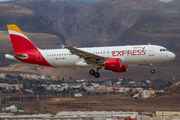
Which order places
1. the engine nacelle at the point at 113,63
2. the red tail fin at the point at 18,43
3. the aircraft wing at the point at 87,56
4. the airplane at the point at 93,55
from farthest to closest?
the red tail fin at the point at 18,43 < the airplane at the point at 93,55 < the aircraft wing at the point at 87,56 < the engine nacelle at the point at 113,63

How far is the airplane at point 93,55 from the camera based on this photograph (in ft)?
199

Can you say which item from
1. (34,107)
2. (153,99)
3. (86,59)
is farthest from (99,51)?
(153,99)

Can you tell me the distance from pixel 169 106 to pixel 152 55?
89.7 metres

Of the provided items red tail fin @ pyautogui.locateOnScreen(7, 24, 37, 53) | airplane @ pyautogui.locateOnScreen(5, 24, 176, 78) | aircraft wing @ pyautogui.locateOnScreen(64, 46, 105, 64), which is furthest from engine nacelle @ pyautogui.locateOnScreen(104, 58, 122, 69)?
red tail fin @ pyautogui.locateOnScreen(7, 24, 37, 53)

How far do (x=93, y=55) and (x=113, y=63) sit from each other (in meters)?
3.73

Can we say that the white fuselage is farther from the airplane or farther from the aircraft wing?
the aircraft wing

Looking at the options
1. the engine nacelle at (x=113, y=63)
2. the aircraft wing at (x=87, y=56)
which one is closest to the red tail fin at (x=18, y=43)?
the aircraft wing at (x=87, y=56)

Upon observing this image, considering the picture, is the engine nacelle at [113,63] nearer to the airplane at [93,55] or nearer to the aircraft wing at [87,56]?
the airplane at [93,55]

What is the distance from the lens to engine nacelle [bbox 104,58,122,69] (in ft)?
197

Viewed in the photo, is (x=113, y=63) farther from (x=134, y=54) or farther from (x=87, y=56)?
(x=87, y=56)

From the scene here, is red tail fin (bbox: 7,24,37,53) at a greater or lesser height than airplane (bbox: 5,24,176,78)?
greater

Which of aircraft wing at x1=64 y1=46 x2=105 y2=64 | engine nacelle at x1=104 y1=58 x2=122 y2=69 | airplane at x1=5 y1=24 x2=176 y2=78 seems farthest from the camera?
airplane at x1=5 y1=24 x2=176 y2=78

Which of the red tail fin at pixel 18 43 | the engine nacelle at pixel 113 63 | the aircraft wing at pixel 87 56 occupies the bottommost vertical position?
the engine nacelle at pixel 113 63

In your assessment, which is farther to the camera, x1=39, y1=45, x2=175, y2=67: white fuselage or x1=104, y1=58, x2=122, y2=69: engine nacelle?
x1=39, y1=45, x2=175, y2=67: white fuselage
